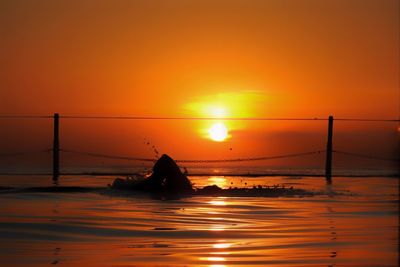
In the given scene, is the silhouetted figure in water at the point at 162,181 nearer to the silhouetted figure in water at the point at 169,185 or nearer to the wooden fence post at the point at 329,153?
the silhouetted figure in water at the point at 169,185

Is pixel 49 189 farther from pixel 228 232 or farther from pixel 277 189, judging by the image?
pixel 228 232

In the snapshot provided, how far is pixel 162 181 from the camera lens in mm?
13875

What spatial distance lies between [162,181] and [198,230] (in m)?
6.81

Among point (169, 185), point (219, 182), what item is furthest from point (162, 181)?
point (219, 182)

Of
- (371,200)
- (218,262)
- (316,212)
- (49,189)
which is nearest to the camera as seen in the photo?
(218,262)

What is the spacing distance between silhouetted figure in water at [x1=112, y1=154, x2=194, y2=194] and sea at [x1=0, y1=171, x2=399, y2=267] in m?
1.75

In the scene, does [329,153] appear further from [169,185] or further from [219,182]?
[169,185]

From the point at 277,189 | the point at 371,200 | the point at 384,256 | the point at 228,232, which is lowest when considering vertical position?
the point at 384,256

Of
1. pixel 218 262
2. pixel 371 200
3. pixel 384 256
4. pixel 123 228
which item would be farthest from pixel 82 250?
pixel 371 200

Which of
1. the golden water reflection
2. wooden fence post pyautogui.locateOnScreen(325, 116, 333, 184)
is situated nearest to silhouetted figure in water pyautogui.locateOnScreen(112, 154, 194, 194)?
the golden water reflection

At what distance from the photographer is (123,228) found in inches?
286

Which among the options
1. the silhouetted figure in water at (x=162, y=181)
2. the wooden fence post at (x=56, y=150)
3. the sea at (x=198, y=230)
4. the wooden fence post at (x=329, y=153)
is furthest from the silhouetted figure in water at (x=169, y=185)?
the wooden fence post at (x=329, y=153)

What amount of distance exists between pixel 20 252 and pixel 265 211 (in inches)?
180

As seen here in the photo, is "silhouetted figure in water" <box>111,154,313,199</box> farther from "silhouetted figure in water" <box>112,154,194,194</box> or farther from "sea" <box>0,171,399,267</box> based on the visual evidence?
"sea" <box>0,171,399,267</box>
